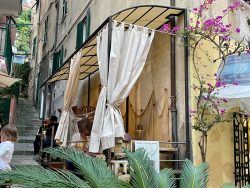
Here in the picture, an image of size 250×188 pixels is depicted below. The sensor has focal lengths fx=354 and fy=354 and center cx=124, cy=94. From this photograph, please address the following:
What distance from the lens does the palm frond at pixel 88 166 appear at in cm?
379

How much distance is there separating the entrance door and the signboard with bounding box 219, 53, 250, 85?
1082mm

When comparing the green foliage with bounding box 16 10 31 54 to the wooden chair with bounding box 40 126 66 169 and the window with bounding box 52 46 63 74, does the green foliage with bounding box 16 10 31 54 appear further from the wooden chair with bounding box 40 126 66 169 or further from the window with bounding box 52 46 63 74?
the wooden chair with bounding box 40 126 66 169

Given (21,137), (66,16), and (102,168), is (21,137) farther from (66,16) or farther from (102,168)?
(102,168)

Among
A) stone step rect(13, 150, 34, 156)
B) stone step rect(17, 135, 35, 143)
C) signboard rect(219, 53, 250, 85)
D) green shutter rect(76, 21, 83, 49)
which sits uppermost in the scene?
green shutter rect(76, 21, 83, 49)

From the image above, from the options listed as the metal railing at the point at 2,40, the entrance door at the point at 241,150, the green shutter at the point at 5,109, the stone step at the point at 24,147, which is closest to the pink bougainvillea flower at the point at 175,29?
the entrance door at the point at 241,150

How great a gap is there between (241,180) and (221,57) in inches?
106

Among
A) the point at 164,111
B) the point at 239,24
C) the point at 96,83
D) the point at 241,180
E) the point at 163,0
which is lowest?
the point at 241,180

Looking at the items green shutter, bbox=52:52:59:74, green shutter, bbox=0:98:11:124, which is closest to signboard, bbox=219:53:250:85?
green shutter, bbox=0:98:11:124

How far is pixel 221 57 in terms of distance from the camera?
23.7ft

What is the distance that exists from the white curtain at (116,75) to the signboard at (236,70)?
1.63 metres

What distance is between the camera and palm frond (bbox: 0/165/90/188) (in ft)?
11.3

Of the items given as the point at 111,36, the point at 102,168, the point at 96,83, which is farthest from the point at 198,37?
the point at 96,83

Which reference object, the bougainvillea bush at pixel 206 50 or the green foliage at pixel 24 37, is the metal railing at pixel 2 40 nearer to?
the bougainvillea bush at pixel 206 50

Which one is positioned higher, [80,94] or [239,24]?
[239,24]
